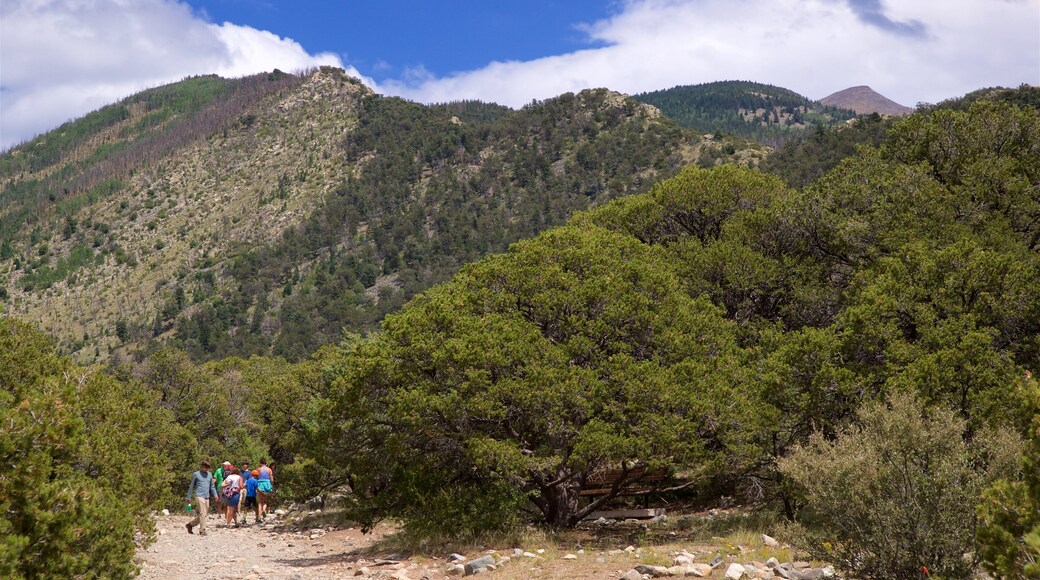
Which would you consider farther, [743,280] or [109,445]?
[743,280]

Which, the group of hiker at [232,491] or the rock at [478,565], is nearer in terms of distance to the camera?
the rock at [478,565]

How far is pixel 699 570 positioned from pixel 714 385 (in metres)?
5.42

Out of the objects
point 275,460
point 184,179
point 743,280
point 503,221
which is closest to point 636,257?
point 743,280

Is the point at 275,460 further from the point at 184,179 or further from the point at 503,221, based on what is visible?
the point at 184,179

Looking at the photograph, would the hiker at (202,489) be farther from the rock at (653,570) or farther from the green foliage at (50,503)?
the rock at (653,570)

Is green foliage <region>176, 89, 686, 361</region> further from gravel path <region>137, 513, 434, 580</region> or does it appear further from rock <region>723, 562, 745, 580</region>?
rock <region>723, 562, 745, 580</region>

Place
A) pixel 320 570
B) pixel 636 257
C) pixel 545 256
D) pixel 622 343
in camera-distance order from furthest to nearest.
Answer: pixel 636 257
pixel 545 256
pixel 622 343
pixel 320 570

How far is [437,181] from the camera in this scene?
445ft

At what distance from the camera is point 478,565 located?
→ 43.4 feet

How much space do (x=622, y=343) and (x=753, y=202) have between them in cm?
1205

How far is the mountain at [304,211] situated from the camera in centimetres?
10812

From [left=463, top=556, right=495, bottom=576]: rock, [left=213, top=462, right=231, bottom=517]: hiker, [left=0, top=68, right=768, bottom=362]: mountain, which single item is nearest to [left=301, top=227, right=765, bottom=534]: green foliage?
[left=463, top=556, right=495, bottom=576]: rock

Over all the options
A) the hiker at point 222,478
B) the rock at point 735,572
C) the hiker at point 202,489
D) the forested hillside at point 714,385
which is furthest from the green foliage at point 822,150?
the rock at point 735,572

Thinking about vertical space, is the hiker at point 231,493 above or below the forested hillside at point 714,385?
below
